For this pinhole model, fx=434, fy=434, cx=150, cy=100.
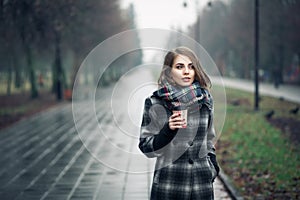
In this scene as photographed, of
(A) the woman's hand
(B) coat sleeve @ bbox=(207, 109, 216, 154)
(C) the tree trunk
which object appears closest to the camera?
(A) the woman's hand

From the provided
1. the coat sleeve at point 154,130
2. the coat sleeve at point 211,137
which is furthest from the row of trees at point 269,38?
the coat sleeve at point 154,130

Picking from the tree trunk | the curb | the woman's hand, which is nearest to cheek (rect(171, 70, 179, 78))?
the woman's hand

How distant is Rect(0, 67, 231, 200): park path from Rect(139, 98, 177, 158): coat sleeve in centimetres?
39

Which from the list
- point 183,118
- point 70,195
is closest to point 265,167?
point 70,195

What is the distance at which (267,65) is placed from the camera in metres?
44.2

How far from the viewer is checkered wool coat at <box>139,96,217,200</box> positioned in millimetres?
2812

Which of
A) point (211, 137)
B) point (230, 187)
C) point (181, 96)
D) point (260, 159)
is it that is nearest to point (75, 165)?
point (230, 187)

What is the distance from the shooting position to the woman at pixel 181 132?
2803 millimetres

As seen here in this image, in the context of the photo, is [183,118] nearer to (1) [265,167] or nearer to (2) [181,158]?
(2) [181,158]

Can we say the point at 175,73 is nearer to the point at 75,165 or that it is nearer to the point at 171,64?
the point at 171,64

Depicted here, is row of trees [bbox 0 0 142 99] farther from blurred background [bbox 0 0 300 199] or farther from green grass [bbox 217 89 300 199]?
green grass [bbox 217 89 300 199]

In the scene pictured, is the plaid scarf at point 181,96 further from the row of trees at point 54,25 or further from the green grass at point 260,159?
the row of trees at point 54,25

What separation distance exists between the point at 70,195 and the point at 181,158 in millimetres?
4069

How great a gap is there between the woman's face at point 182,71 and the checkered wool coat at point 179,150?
0.19 m
